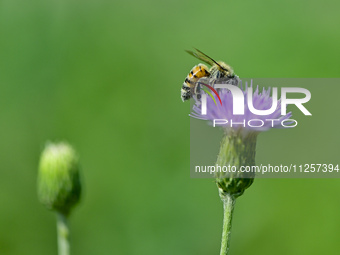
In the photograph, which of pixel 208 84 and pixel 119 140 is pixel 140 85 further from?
pixel 208 84

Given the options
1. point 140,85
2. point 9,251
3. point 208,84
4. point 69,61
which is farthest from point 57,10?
point 208,84

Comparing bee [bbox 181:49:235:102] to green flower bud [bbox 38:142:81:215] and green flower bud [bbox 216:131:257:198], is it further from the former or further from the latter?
green flower bud [bbox 38:142:81:215]

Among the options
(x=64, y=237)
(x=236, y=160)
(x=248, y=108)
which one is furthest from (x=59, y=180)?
(x=248, y=108)

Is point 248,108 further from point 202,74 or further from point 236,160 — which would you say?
point 202,74

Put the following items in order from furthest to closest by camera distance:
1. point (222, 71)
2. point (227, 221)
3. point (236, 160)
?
1. point (222, 71)
2. point (236, 160)
3. point (227, 221)

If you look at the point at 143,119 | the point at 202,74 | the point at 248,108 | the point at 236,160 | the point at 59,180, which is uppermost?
the point at 202,74

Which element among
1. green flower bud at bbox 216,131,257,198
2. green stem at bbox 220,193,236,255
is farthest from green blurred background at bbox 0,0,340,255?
green stem at bbox 220,193,236,255

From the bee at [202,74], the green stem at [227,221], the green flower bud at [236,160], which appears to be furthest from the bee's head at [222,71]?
the green stem at [227,221]
